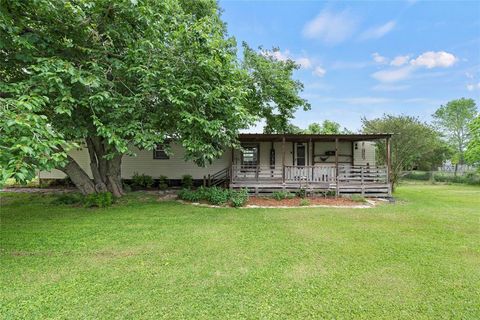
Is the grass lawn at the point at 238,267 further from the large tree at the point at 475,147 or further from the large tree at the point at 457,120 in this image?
the large tree at the point at 457,120

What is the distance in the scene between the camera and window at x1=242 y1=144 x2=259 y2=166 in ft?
42.4

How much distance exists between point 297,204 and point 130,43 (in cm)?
694

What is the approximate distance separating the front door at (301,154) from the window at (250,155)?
2.14 metres

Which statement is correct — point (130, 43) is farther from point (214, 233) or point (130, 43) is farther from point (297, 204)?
point (297, 204)

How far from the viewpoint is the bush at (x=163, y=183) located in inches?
497

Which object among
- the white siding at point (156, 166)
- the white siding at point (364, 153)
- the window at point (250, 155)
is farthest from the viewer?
the white siding at point (364, 153)

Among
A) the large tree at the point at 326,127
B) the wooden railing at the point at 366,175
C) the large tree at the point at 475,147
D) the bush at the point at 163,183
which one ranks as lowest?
the bush at the point at 163,183

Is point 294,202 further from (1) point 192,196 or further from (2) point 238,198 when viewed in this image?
(1) point 192,196

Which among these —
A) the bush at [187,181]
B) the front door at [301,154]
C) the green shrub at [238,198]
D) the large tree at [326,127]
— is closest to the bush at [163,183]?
the bush at [187,181]

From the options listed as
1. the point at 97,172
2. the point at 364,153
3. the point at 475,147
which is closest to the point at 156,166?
the point at 97,172

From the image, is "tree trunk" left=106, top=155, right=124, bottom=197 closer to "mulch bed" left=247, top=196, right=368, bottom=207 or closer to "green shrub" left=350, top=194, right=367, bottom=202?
"mulch bed" left=247, top=196, right=368, bottom=207

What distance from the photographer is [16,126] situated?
350 cm

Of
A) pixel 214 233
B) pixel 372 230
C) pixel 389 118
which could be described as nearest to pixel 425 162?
pixel 389 118

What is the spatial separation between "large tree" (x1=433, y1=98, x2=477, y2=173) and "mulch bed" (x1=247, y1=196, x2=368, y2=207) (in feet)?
116
